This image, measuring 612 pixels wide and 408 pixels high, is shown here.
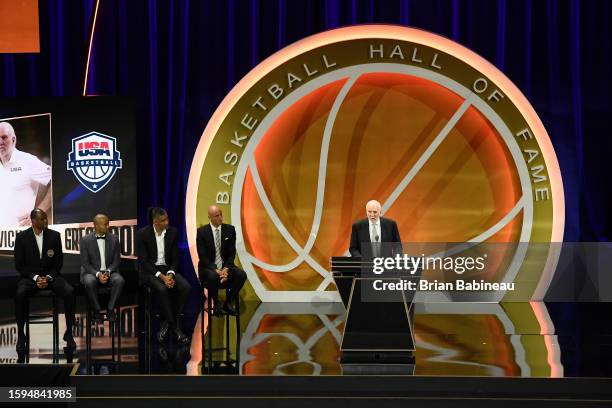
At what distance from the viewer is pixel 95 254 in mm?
6465

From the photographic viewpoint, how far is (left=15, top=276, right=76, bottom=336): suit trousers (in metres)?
5.97

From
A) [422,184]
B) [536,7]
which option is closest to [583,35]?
[536,7]

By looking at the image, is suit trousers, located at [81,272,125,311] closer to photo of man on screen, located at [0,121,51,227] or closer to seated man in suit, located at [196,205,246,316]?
seated man in suit, located at [196,205,246,316]

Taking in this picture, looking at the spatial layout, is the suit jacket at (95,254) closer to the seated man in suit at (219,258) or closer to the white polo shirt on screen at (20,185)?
the seated man in suit at (219,258)

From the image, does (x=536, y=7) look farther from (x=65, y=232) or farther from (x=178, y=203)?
(x=65, y=232)

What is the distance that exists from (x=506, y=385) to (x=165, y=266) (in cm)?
282

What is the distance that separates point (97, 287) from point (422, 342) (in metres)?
2.32

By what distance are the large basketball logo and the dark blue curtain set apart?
389 millimetres

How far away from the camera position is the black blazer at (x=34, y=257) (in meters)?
6.14

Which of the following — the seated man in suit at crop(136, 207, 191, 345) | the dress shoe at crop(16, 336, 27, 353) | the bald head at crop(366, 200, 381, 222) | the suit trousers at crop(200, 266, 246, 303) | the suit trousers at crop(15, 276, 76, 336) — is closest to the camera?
the dress shoe at crop(16, 336, 27, 353)

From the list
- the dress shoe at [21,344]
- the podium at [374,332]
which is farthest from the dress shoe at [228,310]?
the podium at [374,332]

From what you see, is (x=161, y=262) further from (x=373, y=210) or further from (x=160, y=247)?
(x=373, y=210)

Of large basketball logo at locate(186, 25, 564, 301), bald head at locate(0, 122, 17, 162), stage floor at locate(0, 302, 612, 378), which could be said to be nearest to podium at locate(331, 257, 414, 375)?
stage floor at locate(0, 302, 612, 378)

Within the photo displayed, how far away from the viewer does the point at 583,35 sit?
8.32 meters
